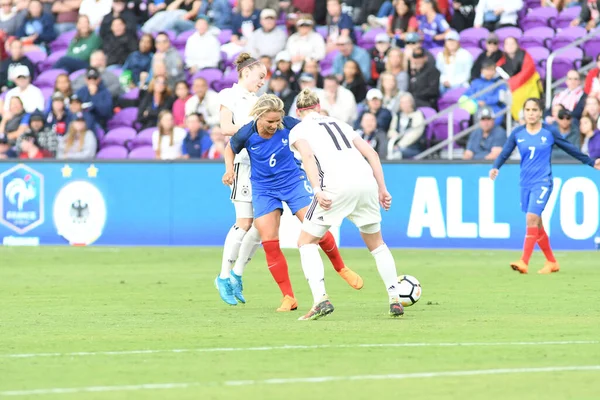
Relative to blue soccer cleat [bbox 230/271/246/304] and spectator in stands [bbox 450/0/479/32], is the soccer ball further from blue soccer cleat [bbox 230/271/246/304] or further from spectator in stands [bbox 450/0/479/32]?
spectator in stands [bbox 450/0/479/32]

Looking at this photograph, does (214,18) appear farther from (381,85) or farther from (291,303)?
(291,303)

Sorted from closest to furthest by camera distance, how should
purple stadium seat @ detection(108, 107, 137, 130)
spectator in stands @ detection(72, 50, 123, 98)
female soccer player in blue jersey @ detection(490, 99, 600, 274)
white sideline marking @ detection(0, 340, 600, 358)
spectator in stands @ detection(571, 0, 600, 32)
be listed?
1. white sideline marking @ detection(0, 340, 600, 358)
2. female soccer player in blue jersey @ detection(490, 99, 600, 274)
3. spectator in stands @ detection(571, 0, 600, 32)
4. purple stadium seat @ detection(108, 107, 137, 130)
5. spectator in stands @ detection(72, 50, 123, 98)

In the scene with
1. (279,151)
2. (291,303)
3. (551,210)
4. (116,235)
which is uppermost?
(279,151)

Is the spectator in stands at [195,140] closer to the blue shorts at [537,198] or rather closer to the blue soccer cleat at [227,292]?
the blue shorts at [537,198]

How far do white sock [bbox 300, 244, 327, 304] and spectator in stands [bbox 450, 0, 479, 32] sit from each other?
14.9 metres

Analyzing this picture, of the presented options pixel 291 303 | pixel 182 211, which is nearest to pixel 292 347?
pixel 291 303

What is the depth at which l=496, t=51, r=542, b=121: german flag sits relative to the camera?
22.5 m

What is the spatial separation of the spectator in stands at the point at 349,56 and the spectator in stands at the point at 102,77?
4628 millimetres

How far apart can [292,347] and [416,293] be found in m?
2.99

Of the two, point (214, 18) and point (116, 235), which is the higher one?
point (214, 18)

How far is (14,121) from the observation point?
2578cm

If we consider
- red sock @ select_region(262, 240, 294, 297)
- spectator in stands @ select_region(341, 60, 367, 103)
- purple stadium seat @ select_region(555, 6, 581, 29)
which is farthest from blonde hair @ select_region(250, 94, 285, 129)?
purple stadium seat @ select_region(555, 6, 581, 29)

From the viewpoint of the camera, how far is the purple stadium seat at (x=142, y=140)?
987 inches

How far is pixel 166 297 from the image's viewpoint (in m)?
14.3
